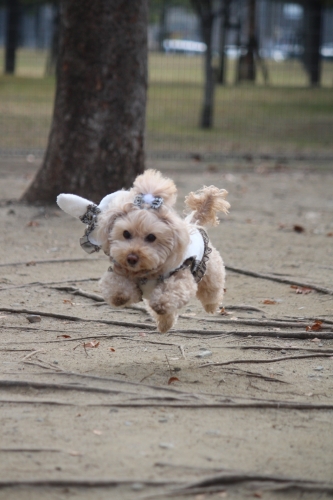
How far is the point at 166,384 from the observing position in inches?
164

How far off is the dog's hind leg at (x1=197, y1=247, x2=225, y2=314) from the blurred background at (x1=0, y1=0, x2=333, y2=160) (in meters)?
9.51

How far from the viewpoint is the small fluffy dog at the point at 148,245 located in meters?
3.88

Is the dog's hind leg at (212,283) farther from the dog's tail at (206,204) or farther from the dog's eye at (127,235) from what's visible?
the dog's eye at (127,235)

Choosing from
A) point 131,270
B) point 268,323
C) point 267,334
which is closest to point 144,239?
point 131,270

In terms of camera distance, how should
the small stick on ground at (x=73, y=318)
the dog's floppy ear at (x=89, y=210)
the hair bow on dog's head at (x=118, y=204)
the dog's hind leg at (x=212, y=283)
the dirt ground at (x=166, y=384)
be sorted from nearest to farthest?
the dirt ground at (x=166, y=384), the hair bow on dog's head at (x=118, y=204), the dog's floppy ear at (x=89, y=210), the dog's hind leg at (x=212, y=283), the small stick on ground at (x=73, y=318)

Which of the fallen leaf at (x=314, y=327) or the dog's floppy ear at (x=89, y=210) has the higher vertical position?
the dog's floppy ear at (x=89, y=210)

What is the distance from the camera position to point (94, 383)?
4.10 m

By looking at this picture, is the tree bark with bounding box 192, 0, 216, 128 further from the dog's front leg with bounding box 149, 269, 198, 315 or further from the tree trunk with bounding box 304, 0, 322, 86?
the dog's front leg with bounding box 149, 269, 198, 315

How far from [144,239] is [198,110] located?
1371 centimetres

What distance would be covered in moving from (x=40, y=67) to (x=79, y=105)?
7.02 meters

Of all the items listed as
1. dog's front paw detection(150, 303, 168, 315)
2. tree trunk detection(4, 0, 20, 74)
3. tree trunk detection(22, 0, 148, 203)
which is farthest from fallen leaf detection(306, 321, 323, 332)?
tree trunk detection(4, 0, 20, 74)

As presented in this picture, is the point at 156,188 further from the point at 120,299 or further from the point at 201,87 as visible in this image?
the point at 201,87

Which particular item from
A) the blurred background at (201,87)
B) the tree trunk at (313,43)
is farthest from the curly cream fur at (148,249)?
the tree trunk at (313,43)

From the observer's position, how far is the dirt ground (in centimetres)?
310
